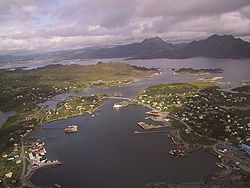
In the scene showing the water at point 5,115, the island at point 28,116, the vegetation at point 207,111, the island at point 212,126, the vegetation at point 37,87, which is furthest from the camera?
the water at point 5,115

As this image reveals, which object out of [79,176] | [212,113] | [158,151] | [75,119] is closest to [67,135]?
[75,119]

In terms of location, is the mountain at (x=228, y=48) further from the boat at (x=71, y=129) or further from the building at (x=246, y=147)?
the boat at (x=71, y=129)

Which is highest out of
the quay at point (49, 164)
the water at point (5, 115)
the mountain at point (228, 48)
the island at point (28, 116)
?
the mountain at point (228, 48)

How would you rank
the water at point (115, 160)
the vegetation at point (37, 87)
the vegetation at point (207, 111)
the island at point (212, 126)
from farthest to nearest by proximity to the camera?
1. the vegetation at point (37, 87)
2. the vegetation at point (207, 111)
3. the water at point (115, 160)
4. the island at point (212, 126)

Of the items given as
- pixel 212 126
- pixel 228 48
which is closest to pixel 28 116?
pixel 212 126

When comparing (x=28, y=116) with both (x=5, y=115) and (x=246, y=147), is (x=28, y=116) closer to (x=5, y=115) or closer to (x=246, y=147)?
(x=5, y=115)

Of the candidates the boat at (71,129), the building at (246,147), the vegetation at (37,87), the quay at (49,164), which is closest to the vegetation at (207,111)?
the building at (246,147)

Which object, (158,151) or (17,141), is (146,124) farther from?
(17,141)

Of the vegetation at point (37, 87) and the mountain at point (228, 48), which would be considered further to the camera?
the mountain at point (228, 48)

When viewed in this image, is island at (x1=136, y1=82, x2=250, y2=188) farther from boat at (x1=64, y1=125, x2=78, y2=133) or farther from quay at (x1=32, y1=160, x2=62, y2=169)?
boat at (x1=64, y1=125, x2=78, y2=133)
